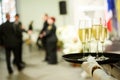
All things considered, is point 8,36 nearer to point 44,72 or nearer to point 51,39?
point 44,72

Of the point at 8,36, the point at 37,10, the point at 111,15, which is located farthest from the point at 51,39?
the point at 111,15

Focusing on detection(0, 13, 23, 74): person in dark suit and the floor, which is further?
detection(0, 13, 23, 74): person in dark suit

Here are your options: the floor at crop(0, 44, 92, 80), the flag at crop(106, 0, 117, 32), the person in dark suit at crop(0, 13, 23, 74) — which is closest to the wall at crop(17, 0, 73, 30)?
the floor at crop(0, 44, 92, 80)

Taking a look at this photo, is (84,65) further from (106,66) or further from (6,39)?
(6,39)

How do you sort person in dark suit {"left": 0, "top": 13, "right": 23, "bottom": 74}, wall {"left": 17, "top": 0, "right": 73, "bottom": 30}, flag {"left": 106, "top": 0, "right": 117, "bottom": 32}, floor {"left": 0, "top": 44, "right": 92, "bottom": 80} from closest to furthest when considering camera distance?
flag {"left": 106, "top": 0, "right": 117, "bottom": 32}, floor {"left": 0, "top": 44, "right": 92, "bottom": 80}, person in dark suit {"left": 0, "top": 13, "right": 23, "bottom": 74}, wall {"left": 17, "top": 0, "right": 73, "bottom": 30}

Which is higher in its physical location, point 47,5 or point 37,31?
point 47,5

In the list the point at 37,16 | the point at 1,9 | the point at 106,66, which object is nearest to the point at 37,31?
the point at 37,16

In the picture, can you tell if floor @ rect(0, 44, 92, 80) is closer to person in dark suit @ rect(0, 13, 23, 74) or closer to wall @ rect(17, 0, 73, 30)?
person in dark suit @ rect(0, 13, 23, 74)

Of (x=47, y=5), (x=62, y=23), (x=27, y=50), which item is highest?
(x=47, y=5)

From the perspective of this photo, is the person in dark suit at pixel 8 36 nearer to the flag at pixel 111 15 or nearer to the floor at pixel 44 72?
the floor at pixel 44 72

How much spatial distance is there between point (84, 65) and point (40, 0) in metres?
12.5

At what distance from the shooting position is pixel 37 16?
14.2 metres

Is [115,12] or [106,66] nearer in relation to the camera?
[106,66]

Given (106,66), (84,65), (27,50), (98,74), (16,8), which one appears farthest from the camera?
(16,8)
